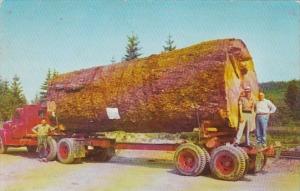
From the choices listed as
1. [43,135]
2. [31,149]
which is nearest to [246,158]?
[43,135]

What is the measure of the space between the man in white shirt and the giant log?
131 mm

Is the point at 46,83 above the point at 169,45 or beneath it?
beneath

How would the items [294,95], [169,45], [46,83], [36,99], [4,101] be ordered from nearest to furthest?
[294,95], [169,45], [4,101], [46,83], [36,99]

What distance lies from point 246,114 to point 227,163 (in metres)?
0.43

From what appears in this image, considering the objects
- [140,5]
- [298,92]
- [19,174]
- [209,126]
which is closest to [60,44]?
[140,5]

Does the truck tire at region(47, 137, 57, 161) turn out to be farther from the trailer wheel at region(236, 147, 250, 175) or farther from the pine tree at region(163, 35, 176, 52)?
the trailer wheel at region(236, 147, 250, 175)

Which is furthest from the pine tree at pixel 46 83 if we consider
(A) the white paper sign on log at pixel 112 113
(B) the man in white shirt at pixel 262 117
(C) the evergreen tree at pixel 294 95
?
(C) the evergreen tree at pixel 294 95

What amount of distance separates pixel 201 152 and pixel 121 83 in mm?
1010

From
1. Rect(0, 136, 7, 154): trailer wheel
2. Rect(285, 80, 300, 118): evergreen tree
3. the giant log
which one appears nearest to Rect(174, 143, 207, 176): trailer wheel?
the giant log

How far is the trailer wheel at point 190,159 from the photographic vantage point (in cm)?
407

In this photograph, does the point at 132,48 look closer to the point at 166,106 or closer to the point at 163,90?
the point at 163,90

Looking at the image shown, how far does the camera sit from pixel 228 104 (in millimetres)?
4004

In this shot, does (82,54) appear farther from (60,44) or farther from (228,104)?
(228,104)

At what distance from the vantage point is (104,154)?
518 cm
